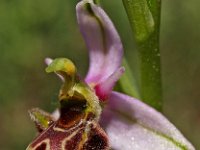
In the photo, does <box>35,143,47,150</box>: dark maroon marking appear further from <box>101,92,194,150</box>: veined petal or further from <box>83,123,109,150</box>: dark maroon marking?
<box>101,92,194,150</box>: veined petal

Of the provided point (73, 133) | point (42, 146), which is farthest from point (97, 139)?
point (42, 146)

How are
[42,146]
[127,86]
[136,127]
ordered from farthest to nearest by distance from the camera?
1. [127,86]
2. [136,127]
3. [42,146]

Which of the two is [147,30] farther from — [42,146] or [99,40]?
[42,146]

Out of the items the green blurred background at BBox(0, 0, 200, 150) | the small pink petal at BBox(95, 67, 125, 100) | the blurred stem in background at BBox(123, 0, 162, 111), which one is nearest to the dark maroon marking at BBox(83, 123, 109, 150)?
the small pink petal at BBox(95, 67, 125, 100)

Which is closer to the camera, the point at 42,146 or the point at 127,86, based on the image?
the point at 42,146

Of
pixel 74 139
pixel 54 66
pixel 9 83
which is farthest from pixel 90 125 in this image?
pixel 9 83

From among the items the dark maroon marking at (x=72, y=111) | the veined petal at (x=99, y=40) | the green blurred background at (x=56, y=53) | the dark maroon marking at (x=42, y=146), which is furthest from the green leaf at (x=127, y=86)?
the green blurred background at (x=56, y=53)
